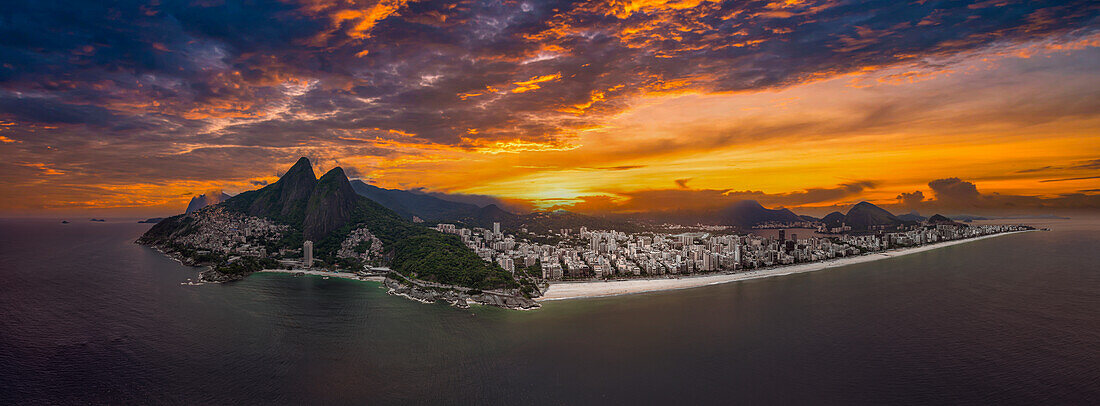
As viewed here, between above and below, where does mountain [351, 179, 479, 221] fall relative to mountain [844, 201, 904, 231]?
above

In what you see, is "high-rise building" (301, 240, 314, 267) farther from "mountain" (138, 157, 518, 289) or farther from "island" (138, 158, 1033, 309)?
"mountain" (138, 157, 518, 289)

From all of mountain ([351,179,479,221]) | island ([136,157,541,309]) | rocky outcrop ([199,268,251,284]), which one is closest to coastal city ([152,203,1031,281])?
island ([136,157,541,309])

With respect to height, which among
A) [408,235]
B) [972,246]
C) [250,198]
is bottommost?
[972,246]

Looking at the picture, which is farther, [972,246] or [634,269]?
[972,246]

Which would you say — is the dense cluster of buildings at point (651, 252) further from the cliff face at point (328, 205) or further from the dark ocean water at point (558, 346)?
the cliff face at point (328, 205)

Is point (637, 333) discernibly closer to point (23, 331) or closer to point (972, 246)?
point (23, 331)

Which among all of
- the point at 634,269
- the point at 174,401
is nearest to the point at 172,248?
the point at 174,401
